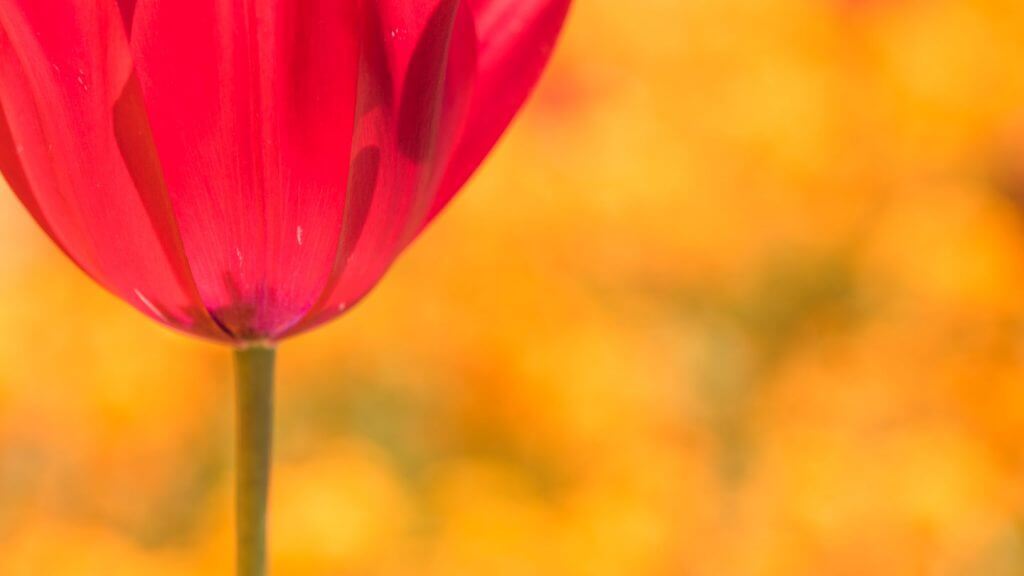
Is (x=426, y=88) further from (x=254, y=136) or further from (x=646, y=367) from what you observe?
(x=646, y=367)

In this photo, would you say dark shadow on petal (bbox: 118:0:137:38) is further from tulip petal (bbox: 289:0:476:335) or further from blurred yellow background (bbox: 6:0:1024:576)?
blurred yellow background (bbox: 6:0:1024:576)

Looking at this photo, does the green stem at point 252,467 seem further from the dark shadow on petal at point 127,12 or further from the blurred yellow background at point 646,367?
the blurred yellow background at point 646,367

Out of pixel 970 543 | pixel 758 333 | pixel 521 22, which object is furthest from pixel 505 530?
pixel 521 22

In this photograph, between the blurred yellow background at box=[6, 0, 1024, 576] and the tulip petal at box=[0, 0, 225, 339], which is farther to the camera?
the blurred yellow background at box=[6, 0, 1024, 576]

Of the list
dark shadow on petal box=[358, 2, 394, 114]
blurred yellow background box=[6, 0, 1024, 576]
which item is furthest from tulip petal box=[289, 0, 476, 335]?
blurred yellow background box=[6, 0, 1024, 576]

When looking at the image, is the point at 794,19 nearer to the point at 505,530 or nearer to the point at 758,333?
the point at 758,333

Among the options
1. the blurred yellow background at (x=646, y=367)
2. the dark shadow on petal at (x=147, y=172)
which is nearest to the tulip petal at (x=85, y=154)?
the dark shadow on petal at (x=147, y=172)
